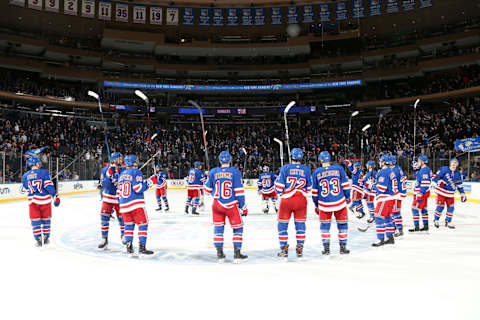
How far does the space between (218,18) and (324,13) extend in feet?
34.2

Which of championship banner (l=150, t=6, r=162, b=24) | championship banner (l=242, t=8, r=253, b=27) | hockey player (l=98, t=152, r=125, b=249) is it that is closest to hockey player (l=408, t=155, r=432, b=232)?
hockey player (l=98, t=152, r=125, b=249)

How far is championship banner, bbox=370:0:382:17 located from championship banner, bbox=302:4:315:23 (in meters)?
5.54

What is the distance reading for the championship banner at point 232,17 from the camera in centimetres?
3756

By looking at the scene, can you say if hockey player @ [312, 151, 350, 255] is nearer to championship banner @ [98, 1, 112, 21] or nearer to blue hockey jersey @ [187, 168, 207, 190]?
blue hockey jersey @ [187, 168, 207, 190]

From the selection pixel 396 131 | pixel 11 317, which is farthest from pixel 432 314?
pixel 396 131

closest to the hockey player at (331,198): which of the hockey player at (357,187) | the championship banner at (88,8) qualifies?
the hockey player at (357,187)

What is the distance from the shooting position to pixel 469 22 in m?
33.3

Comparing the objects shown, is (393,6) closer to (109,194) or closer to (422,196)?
(422,196)

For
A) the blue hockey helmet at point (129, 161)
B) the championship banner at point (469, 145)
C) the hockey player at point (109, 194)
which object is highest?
the championship banner at point (469, 145)

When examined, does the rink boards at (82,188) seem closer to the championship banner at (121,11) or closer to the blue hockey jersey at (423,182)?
the blue hockey jersey at (423,182)

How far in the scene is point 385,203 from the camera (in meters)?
7.56

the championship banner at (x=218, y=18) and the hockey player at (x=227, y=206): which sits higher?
the championship banner at (x=218, y=18)

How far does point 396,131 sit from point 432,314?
28.8 metres

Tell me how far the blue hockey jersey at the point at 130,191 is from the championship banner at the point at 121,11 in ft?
108
